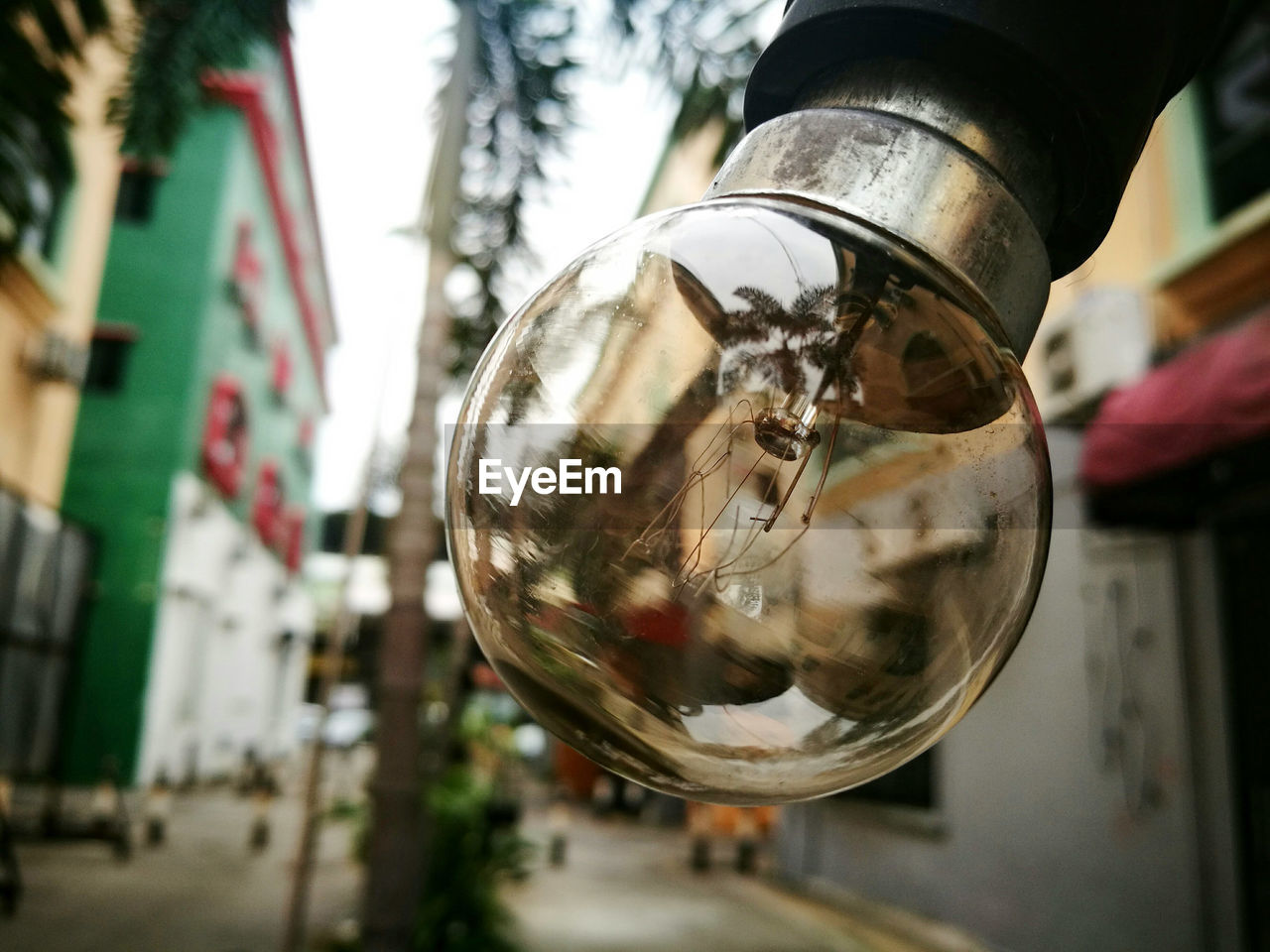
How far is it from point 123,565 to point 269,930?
791cm

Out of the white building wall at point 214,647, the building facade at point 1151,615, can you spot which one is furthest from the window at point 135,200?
the building facade at point 1151,615

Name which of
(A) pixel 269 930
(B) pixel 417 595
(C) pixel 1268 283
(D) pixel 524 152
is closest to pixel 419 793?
(B) pixel 417 595

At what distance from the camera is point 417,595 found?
13.5ft

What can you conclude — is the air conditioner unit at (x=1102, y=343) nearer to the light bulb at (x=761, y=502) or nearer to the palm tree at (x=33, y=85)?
the palm tree at (x=33, y=85)

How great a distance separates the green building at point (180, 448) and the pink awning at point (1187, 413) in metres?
9.58

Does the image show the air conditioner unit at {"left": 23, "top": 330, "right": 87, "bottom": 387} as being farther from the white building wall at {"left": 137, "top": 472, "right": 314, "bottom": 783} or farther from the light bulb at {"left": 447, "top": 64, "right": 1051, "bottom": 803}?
the light bulb at {"left": 447, "top": 64, "right": 1051, "bottom": 803}

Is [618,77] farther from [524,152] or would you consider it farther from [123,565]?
[123,565]

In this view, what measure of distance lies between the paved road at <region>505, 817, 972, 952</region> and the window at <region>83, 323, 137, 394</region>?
9112 mm

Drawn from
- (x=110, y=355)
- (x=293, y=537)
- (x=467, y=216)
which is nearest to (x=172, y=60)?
(x=467, y=216)

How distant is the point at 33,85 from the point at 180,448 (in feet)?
42.3

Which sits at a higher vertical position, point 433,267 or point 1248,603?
point 433,267

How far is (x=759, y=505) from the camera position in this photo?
49 centimetres

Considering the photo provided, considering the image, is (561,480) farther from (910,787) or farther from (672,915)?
(672,915)

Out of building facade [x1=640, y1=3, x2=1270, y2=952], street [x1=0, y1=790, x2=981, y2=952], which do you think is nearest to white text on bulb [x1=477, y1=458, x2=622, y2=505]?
building facade [x1=640, y1=3, x2=1270, y2=952]
